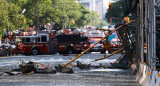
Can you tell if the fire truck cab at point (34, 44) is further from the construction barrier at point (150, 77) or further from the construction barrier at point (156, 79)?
the construction barrier at point (156, 79)

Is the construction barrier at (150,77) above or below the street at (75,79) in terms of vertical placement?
above


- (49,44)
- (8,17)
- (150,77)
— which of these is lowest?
(150,77)

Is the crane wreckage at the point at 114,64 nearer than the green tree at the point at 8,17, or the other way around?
the crane wreckage at the point at 114,64

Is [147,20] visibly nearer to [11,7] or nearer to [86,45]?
[86,45]

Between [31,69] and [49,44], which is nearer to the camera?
[31,69]

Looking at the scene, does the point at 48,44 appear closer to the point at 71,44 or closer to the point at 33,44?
the point at 33,44

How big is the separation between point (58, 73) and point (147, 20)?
753 centimetres

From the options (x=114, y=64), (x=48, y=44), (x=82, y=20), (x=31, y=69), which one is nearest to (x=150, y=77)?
(x=31, y=69)

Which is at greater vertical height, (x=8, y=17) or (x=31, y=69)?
(x=8, y=17)

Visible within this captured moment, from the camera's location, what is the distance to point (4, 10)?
174ft

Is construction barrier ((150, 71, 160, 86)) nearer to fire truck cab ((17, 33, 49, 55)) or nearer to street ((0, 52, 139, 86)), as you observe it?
street ((0, 52, 139, 86))

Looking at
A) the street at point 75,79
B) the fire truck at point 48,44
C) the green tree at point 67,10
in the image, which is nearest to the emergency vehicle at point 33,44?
the fire truck at point 48,44

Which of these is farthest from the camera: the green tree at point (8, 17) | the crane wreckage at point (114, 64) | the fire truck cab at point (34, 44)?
the green tree at point (8, 17)

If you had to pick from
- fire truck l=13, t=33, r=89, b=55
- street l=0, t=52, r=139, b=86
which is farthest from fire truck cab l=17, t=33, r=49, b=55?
street l=0, t=52, r=139, b=86
